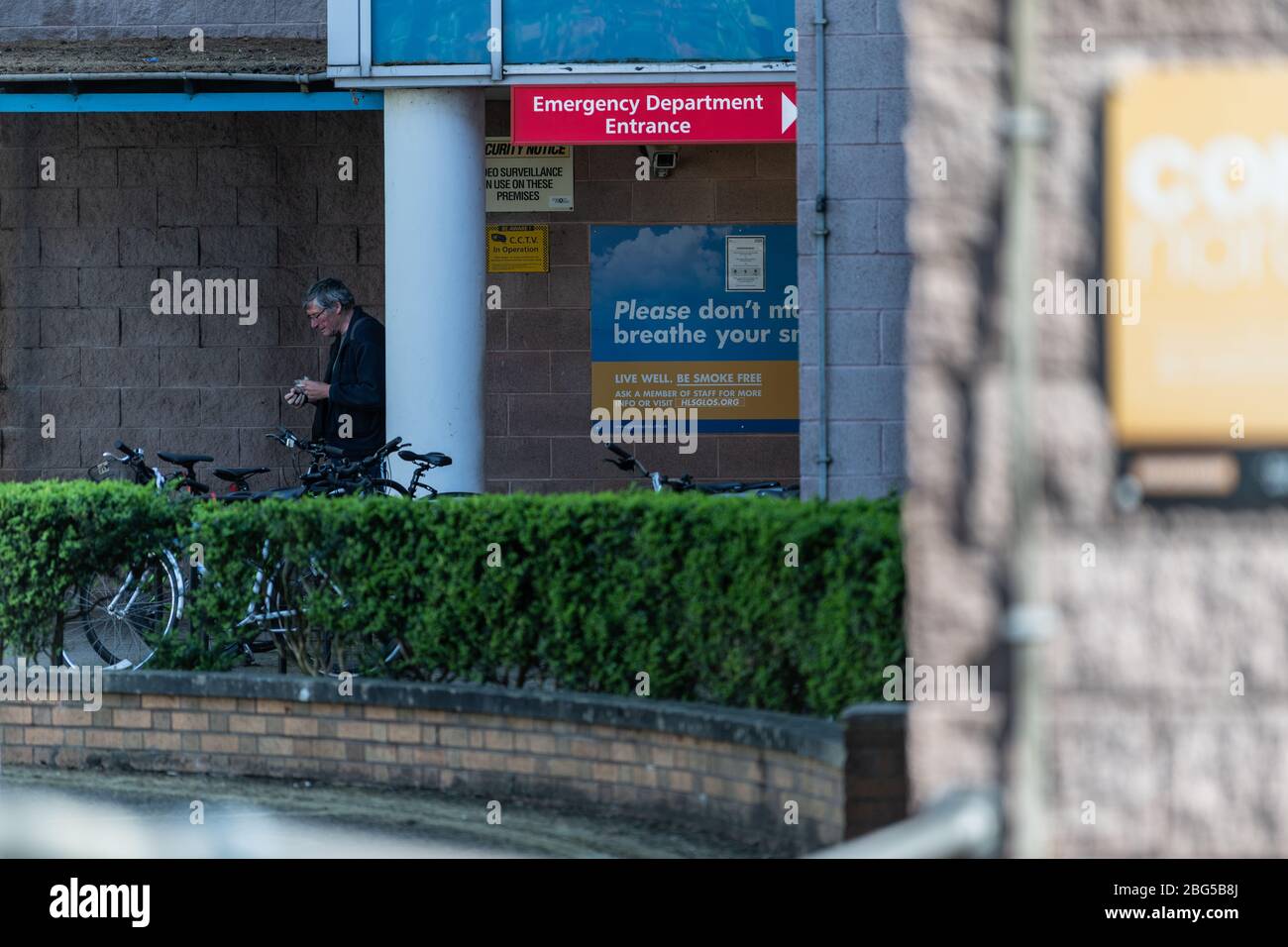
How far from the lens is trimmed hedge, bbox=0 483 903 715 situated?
6293 mm

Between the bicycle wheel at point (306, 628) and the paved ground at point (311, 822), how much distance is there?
0.58 meters

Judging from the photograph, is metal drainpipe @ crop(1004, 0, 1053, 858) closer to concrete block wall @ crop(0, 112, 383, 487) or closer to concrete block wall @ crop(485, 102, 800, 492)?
concrete block wall @ crop(485, 102, 800, 492)

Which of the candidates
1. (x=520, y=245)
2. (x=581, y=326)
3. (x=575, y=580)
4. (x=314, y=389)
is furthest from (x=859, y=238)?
(x=520, y=245)

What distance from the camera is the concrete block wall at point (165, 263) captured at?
13359 millimetres

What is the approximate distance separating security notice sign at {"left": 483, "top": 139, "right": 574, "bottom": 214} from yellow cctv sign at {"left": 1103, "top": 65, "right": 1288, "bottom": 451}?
1024 centimetres

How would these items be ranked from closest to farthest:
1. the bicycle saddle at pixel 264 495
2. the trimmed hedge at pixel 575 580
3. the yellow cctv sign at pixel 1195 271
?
the yellow cctv sign at pixel 1195 271
the trimmed hedge at pixel 575 580
the bicycle saddle at pixel 264 495

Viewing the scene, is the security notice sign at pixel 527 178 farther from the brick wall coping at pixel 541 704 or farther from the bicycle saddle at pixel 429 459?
the brick wall coping at pixel 541 704

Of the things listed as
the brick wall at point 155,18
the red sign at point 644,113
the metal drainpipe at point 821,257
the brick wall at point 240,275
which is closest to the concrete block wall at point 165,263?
the brick wall at point 240,275

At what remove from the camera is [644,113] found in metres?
10.9

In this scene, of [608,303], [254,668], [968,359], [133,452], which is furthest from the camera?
[608,303]

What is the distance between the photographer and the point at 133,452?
32.1 feet
